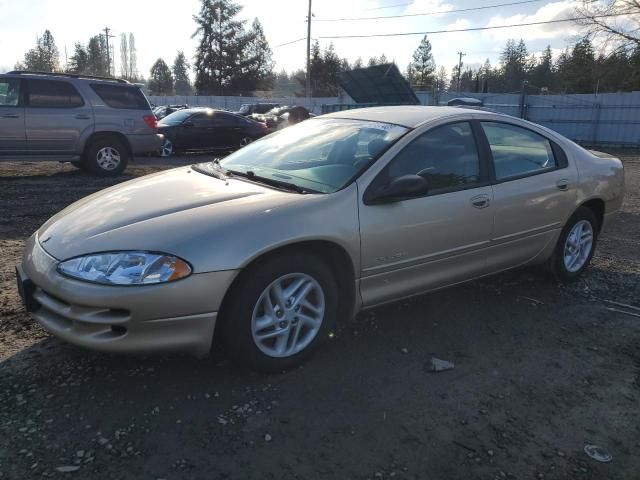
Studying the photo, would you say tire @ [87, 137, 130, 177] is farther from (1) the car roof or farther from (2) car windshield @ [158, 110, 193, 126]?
(1) the car roof

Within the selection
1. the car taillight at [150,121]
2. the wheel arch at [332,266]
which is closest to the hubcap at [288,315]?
the wheel arch at [332,266]

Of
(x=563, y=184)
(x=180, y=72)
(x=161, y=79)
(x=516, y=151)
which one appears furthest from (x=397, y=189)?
(x=180, y=72)

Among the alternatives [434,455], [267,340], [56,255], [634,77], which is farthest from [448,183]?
[634,77]

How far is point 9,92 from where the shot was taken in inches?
373

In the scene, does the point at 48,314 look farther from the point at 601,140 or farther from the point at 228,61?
the point at 228,61

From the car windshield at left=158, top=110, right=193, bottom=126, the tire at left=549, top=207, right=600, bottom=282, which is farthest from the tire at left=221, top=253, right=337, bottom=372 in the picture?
the car windshield at left=158, top=110, right=193, bottom=126

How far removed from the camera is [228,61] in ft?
200

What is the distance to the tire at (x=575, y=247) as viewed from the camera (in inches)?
189

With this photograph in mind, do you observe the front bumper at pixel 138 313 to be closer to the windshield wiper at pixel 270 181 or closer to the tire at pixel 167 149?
the windshield wiper at pixel 270 181

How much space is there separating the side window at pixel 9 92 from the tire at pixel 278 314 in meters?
8.51

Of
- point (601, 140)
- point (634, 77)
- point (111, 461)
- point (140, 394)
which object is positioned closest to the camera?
point (111, 461)

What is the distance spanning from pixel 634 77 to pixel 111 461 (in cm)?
3755

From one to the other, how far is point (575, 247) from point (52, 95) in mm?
8947

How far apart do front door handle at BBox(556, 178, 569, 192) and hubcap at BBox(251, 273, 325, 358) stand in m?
2.44
